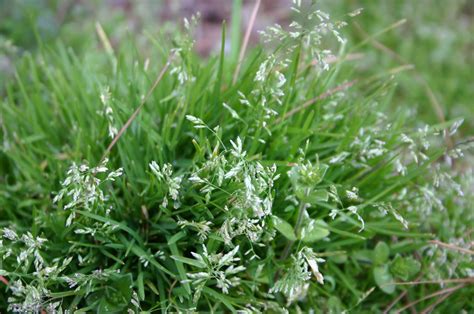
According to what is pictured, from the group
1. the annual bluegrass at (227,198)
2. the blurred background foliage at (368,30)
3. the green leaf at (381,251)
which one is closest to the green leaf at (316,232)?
the annual bluegrass at (227,198)

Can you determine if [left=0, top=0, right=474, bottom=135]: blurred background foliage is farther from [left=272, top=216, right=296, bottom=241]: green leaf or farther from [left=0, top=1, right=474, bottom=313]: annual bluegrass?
[left=272, top=216, right=296, bottom=241]: green leaf

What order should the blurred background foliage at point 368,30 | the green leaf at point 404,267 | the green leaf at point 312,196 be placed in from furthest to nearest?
the blurred background foliage at point 368,30 < the green leaf at point 404,267 < the green leaf at point 312,196

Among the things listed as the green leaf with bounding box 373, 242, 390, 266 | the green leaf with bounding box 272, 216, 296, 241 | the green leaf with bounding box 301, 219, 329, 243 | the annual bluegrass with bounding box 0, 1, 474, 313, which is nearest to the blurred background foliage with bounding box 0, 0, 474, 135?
the annual bluegrass with bounding box 0, 1, 474, 313

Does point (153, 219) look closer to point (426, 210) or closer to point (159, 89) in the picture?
point (159, 89)

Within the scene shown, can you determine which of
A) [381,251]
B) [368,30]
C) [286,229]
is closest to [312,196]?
[286,229]

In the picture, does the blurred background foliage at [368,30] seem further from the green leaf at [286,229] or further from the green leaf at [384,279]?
the green leaf at [286,229]

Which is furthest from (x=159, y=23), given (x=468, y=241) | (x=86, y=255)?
(x=468, y=241)

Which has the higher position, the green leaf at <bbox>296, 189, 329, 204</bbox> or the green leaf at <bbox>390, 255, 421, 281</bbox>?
the green leaf at <bbox>296, 189, 329, 204</bbox>

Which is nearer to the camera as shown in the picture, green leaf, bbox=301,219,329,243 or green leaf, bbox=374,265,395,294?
green leaf, bbox=301,219,329,243
